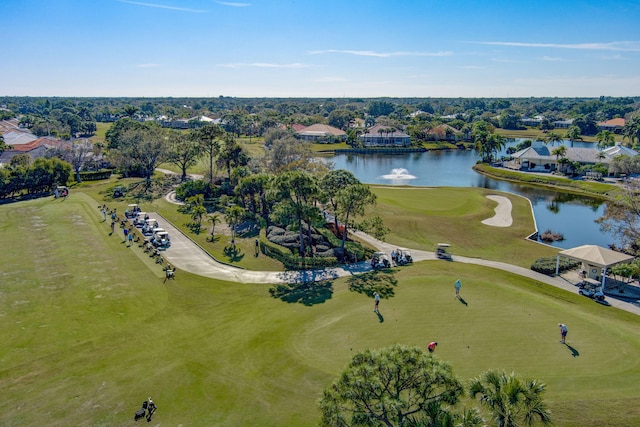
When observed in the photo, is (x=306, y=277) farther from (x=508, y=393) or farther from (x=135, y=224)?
(x=135, y=224)

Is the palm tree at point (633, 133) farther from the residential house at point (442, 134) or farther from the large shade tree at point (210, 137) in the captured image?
the large shade tree at point (210, 137)

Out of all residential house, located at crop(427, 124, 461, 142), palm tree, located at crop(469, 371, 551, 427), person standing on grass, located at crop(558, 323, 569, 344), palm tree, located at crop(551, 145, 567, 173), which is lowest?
person standing on grass, located at crop(558, 323, 569, 344)

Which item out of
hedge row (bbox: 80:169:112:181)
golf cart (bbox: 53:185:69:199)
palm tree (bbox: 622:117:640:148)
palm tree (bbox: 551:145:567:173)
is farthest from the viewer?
palm tree (bbox: 622:117:640:148)

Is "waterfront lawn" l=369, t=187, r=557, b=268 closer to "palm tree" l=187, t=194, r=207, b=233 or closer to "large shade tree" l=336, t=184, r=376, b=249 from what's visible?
"large shade tree" l=336, t=184, r=376, b=249

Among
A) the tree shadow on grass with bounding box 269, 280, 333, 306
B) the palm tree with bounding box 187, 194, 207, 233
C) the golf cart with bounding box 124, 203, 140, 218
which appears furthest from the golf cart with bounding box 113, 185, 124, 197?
the tree shadow on grass with bounding box 269, 280, 333, 306

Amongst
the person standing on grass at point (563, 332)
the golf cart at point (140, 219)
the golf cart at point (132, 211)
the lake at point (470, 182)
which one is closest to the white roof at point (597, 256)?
the lake at point (470, 182)

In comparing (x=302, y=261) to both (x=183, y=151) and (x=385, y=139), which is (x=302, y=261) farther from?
(x=385, y=139)
